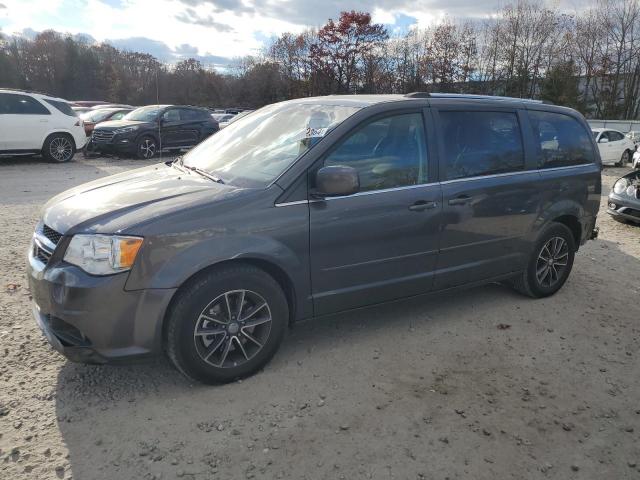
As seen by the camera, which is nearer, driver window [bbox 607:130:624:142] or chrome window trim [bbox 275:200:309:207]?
chrome window trim [bbox 275:200:309:207]

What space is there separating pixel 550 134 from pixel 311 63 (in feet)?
117

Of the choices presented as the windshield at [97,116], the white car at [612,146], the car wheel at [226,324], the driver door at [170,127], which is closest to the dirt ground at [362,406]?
the car wheel at [226,324]

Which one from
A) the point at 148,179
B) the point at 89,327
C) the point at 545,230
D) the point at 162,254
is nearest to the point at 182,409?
the point at 89,327

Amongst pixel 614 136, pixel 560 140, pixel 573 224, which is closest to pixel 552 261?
pixel 573 224

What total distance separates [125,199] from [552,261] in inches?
155

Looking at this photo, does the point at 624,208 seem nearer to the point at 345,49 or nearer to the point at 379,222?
the point at 379,222

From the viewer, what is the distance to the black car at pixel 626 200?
8.54 metres

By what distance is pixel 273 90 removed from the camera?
43531mm

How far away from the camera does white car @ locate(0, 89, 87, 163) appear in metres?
12.5

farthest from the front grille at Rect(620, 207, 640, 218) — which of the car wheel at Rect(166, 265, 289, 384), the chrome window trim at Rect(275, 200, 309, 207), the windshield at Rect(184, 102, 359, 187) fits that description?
the car wheel at Rect(166, 265, 289, 384)

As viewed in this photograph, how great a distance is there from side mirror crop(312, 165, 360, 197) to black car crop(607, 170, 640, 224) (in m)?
7.18

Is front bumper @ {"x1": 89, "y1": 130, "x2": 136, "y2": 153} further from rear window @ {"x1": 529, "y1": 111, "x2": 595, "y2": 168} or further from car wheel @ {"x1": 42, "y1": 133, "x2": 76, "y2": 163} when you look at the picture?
rear window @ {"x1": 529, "y1": 111, "x2": 595, "y2": 168}

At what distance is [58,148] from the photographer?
13742 millimetres

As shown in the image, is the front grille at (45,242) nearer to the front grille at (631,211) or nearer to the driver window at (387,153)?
the driver window at (387,153)
